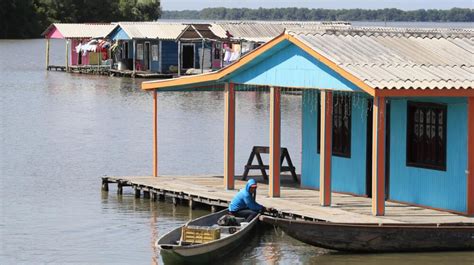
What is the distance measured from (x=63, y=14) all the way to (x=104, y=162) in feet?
347

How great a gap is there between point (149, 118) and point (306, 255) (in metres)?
29.1

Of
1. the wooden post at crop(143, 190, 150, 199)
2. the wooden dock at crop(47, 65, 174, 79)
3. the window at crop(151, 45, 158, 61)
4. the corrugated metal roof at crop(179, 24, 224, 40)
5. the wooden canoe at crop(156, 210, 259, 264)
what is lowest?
the wooden canoe at crop(156, 210, 259, 264)

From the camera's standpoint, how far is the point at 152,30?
75.6 m

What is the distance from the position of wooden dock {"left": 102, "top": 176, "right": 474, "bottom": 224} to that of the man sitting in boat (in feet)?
1.84

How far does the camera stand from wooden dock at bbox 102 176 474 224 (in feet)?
79.5

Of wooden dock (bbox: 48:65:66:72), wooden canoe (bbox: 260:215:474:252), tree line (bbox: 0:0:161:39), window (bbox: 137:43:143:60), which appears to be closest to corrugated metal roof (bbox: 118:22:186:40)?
window (bbox: 137:43:143:60)

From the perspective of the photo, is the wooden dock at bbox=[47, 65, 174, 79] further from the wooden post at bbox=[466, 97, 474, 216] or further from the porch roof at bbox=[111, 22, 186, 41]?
the wooden post at bbox=[466, 97, 474, 216]

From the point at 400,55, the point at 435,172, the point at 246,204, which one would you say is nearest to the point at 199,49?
the point at 400,55

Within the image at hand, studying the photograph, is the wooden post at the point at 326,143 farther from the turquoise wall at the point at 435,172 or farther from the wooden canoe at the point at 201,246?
the wooden canoe at the point at 201,246

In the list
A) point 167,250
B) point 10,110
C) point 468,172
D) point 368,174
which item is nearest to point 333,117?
point 368,174

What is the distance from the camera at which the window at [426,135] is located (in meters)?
25.1

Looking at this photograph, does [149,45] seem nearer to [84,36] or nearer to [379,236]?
[84,36]

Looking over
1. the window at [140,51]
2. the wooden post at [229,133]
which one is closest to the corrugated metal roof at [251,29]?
the window at [140,51]

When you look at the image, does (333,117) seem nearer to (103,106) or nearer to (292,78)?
(292,78)
